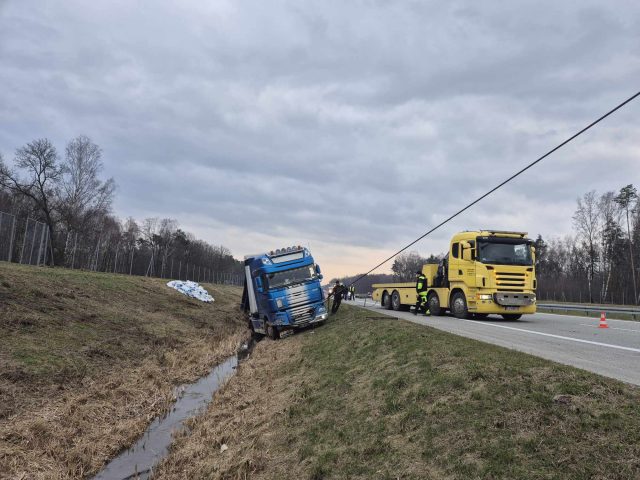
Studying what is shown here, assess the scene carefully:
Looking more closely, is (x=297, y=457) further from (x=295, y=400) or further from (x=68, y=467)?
(x=68, y=467)

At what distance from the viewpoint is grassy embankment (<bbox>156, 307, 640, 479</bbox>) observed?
12.8 ft

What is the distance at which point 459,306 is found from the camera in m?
17.6

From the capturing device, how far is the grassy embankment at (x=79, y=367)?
6.91 metres

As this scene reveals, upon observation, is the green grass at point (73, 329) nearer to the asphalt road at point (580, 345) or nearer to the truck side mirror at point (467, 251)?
the asphalt road at point (580, 345)

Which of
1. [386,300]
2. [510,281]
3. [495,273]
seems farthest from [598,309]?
[386,300]

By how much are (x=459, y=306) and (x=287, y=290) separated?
22.7 ft

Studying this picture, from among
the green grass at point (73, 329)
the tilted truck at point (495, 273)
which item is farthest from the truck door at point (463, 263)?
the green grass at point (73, 329)

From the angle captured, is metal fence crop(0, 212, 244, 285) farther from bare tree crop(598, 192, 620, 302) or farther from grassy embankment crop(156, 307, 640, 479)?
bare tree crop(598, 192, 620, 302)

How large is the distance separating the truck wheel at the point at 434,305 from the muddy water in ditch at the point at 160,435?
33.5 feet

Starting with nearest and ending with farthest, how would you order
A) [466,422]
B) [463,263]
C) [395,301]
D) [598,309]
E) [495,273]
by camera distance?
1. [466,422]
2. [495,273]
3. [463,263]
4. [598,309]
5. [395,301]

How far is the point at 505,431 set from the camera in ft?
14.2

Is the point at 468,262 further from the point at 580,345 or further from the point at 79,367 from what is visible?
the point at 79,367

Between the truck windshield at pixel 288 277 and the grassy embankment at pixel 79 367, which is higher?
the truck windshield at pixel 288 277

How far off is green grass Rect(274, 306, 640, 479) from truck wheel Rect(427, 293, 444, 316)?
38.8 ft
